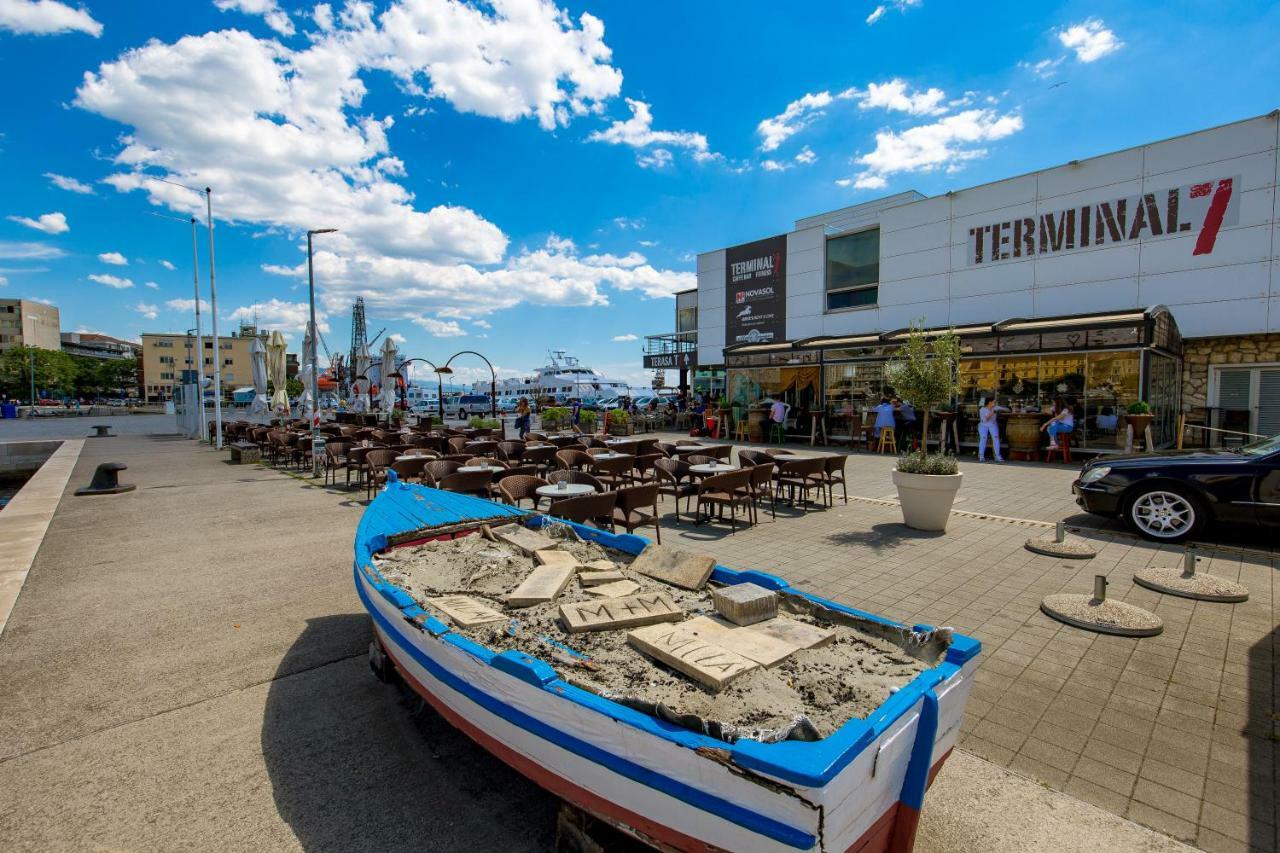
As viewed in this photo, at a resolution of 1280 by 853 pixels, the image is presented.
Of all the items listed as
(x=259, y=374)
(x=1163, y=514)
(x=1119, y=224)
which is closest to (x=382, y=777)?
(x=1163, y=514)

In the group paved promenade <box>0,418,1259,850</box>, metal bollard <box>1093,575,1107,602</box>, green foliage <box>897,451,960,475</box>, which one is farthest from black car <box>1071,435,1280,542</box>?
metal bollard <box>1093,575,1107,602</box>

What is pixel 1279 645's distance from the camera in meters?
4.18

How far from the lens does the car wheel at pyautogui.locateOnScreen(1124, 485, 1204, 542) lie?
6617 mm

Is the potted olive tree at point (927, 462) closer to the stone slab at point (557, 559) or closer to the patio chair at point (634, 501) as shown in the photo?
the patio chair at point (634, 501)

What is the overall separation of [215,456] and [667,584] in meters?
19.3

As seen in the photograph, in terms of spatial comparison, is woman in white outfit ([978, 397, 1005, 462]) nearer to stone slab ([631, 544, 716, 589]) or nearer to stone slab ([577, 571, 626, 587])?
stone slab ([631, 544, 716, 589])

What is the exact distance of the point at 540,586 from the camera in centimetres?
340

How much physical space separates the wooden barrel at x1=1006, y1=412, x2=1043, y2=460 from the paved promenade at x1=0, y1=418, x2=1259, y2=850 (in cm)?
868

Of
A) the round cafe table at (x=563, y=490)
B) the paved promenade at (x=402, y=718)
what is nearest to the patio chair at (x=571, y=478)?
the round cafe table at (x=563, y=490)

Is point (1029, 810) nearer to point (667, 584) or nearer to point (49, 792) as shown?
point (667, 584)

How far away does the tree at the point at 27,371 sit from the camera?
2655 inches

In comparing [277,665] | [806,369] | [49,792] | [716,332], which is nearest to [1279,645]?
[277,665]

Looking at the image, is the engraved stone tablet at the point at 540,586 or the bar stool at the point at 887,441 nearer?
the engraved stone tablet at the point at 540,586

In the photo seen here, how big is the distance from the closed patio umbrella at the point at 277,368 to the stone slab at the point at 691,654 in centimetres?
2532
